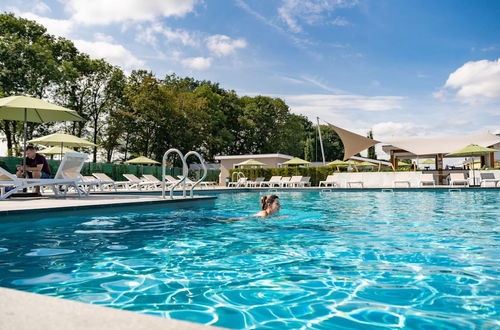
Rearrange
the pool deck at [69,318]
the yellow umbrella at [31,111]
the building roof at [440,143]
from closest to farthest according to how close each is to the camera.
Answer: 1. the pool deck at [69,318]
2. the yellow umbrella at [31,111]
3. the building roof at [440,143]

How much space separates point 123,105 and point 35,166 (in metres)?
26.8

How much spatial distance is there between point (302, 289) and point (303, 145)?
Result: 50.4 m

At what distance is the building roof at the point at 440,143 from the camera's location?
26391 mm

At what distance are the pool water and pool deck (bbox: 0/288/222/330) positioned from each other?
0.93 m

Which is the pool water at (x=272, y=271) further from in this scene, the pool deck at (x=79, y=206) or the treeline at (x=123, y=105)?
the treeline at (x=123, y=105)

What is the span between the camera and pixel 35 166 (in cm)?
970

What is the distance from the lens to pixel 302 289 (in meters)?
2.90

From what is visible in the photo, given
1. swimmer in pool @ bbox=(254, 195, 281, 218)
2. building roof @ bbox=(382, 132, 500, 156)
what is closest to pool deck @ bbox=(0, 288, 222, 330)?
swimmer in pool @ bbox=(254, 195, 281, 218)

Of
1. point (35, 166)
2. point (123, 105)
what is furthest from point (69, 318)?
point (123, 105)

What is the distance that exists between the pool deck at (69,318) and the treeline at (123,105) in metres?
27.6

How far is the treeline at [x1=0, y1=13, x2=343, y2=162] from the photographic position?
25797mm

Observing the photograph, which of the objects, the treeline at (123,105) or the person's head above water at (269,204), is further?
the treeline at (123,105)

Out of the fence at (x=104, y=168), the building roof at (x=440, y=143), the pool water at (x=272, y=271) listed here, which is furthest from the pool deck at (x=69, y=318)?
the building roof at (x=440, y=143)

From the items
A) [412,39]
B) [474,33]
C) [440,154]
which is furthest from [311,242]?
[440,154]
